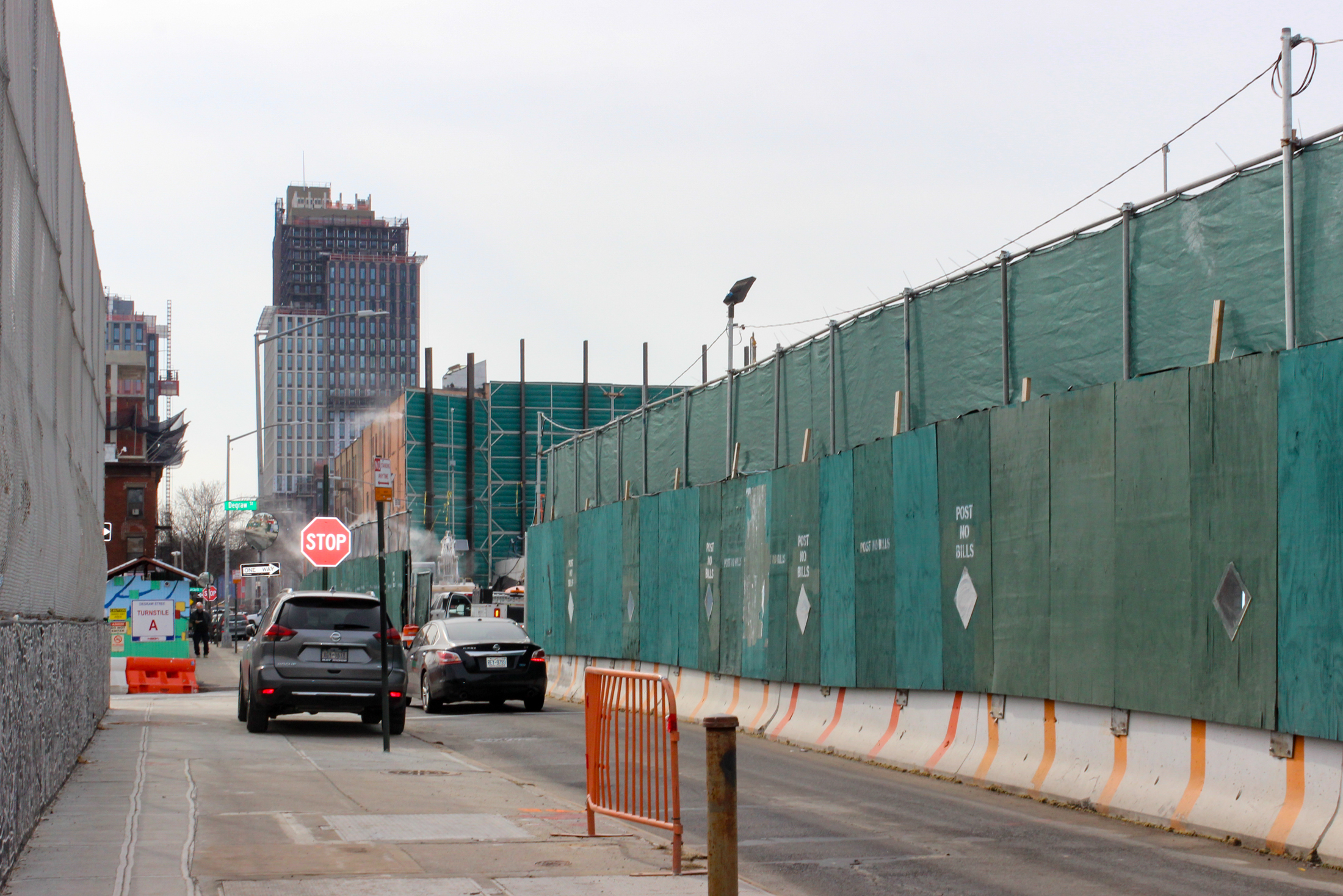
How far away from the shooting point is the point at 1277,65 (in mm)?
Result: 11570

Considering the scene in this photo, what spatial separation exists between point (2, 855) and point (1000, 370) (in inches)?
416

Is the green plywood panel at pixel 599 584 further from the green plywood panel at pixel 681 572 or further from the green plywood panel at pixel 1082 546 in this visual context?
the green plywood panel at pixel 1082 546

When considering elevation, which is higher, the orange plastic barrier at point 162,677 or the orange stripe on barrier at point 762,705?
the orange stripe on barrier at point 762,705

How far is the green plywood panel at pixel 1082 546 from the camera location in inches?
493

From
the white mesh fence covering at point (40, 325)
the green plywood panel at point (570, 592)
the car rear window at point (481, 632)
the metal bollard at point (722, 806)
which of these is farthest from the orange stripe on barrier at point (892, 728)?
the green plywood panel at point (570, 592)

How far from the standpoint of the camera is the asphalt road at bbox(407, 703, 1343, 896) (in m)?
8.60

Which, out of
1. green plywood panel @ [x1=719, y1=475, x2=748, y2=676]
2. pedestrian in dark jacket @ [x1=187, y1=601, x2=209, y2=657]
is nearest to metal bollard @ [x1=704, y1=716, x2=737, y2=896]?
green plywood panel @ [x1=719, y1=475, x2=748, y2=676]

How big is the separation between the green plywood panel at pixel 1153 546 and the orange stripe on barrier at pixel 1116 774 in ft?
1.05

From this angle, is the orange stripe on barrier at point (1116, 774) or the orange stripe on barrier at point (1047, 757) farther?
the orange stripe on barrier at point (1047, 757)

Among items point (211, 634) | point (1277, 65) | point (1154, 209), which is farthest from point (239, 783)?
point (211, 634)

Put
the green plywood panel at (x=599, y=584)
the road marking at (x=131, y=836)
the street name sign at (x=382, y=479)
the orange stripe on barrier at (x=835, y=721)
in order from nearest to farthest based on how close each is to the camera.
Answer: the road marking at (x=131, y=836) → the street name sign at (x=382, y=479) → the orange stripe on barrier at (x=835, y=721) → the green plywood panel at (x=599, y=584)

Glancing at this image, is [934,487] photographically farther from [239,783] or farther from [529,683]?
[529,683]

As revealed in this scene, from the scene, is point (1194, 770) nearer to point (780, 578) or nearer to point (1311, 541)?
point (1311, 541)

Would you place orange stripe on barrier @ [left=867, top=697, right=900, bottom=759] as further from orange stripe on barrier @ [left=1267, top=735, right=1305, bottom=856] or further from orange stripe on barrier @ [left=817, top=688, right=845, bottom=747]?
orange stripe on barrier @ [left=1267, top=735, right=1305, bottom=856]
